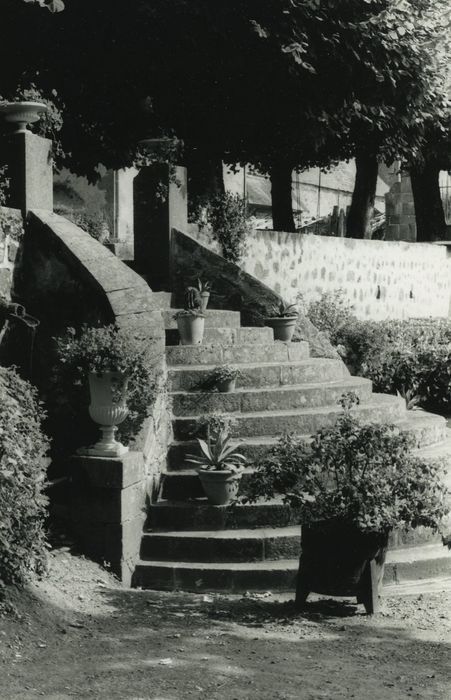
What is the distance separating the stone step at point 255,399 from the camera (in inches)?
344

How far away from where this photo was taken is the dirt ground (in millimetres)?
5289

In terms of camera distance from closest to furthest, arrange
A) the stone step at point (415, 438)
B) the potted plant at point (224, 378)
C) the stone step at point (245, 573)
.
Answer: the stone step at point (245, 573), the stone step at point (415, 438), the potted plant at point (224, 378)

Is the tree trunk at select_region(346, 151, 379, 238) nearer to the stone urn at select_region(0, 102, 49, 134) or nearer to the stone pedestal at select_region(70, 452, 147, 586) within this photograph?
the stone urn at select_region(0, 102, 49, 134)

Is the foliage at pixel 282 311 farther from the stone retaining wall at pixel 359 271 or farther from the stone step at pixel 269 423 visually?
the stone step at pixel 269 423

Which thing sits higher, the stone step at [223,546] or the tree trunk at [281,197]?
the tree trunk at [281,197]

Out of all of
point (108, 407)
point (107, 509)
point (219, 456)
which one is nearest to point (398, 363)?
point (219, 456)

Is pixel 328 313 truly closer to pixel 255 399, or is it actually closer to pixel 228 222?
pixel 228 222

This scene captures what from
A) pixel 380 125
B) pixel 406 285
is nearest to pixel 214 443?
pixel 380 125

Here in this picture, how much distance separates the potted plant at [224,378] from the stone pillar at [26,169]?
6.96ft

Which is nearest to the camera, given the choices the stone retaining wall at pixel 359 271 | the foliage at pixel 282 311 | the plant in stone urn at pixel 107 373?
the plant in stone urn at pixel 107 373

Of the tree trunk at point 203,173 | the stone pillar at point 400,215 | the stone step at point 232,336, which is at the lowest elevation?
the stone step at point 232,336

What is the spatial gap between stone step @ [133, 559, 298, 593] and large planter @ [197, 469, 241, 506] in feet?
1.77

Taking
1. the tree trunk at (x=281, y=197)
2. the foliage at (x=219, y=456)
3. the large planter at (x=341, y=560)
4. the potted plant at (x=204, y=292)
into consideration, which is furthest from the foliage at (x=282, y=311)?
the tree trunk at (x=281, y=197)

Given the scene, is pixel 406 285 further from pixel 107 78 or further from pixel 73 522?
pixel 73 522
